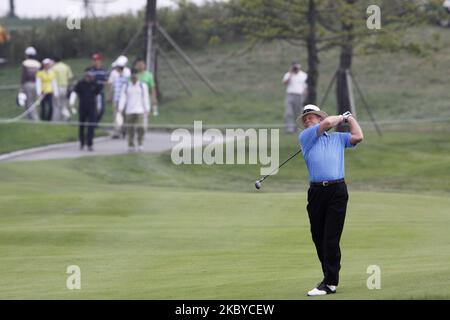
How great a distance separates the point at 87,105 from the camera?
31.3m

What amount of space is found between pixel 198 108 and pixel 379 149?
441 inches

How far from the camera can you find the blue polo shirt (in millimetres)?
11961

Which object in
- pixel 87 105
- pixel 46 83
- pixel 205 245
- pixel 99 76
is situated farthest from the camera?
pixel 46 83

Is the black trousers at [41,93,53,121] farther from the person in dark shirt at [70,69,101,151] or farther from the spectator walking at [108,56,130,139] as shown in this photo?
the person in dark shirt at [70,69,101,151]

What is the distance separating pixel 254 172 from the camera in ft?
97.0

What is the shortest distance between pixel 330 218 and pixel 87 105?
65.7 feet

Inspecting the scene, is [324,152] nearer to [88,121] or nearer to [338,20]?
[88,121]

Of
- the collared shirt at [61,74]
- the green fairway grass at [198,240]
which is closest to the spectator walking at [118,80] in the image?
the collared shirt at [61,74]

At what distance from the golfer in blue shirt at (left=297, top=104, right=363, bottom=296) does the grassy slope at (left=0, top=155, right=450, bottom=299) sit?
14.2 inches

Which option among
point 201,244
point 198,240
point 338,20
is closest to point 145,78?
point 338,20

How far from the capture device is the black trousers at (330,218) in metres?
11.9

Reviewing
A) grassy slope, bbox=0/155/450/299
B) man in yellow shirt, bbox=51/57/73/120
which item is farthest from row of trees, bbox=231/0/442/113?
grassy slope, bbox=0/155/450/299

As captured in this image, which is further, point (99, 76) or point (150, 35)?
point (150, 35)
